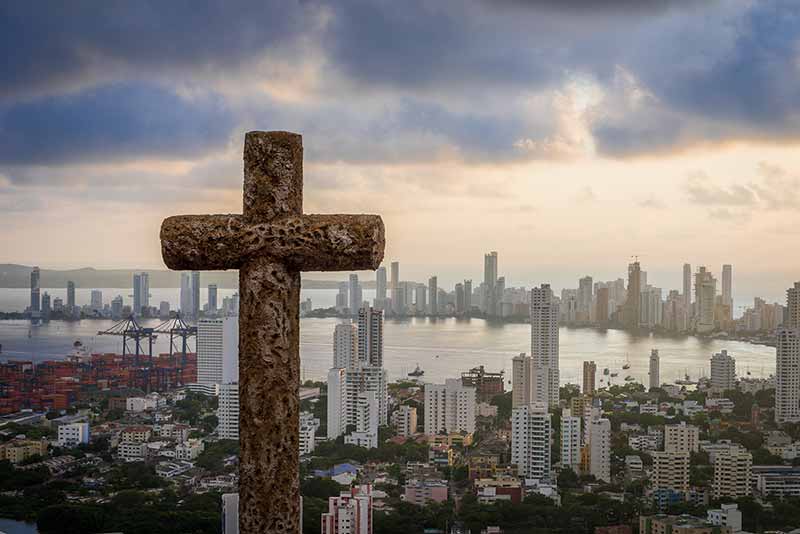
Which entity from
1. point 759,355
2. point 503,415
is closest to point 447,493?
point 503,415

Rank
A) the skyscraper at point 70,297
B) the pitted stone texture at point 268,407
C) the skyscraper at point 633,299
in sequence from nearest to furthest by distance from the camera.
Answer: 1. the pitted stone texture at point 268,407
2. the skyscraper at point 70,297
3. the skyscraper at point 633,299

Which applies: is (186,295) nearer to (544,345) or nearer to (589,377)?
(544,345)

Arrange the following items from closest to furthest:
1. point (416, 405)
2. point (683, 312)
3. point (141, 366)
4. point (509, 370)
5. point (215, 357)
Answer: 1. point (215, 357)
2. point (141, 366)
3. point (416, 405)
4. point (509, 370)
5. point (683, 312)

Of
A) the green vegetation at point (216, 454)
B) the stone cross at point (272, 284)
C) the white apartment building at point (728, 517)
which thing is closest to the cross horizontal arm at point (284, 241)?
the stone cross at point (272, 284)

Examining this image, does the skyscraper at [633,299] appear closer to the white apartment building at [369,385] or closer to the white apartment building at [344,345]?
the white apartment building at [369,385]

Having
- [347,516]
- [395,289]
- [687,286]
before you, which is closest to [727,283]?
[687,286]

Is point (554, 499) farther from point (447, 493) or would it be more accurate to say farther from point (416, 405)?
point (416, 405)
